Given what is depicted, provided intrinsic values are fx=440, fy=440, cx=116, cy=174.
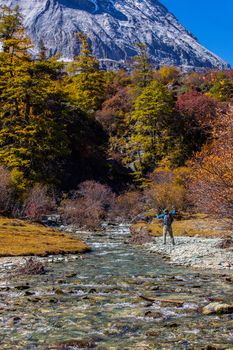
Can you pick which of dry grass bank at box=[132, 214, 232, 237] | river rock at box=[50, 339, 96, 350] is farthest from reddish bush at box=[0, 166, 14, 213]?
river rock at box=[50, 339, 96, 350]

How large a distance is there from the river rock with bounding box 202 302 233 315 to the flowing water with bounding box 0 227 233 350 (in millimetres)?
266

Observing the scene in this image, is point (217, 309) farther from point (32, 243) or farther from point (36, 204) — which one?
point (36, 204)

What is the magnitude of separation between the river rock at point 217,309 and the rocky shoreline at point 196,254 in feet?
27.8

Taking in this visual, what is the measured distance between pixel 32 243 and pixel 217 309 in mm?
17544

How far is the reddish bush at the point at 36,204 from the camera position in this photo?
4494 centimetres

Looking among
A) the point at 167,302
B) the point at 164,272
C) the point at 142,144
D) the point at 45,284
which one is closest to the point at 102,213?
the point at 142,144

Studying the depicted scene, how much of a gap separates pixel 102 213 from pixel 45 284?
3333 centimetres

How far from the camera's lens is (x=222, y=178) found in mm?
23125

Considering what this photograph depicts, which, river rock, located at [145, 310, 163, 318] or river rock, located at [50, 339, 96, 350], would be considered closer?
river rock, located at [50, 339, 96, 350]

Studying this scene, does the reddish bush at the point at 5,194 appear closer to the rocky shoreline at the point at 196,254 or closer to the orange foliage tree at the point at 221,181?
the rocky shoreline at the point at 196,254

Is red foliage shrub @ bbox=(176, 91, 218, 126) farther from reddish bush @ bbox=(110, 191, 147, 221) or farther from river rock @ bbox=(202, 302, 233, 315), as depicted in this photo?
river rock @ bbox=(202, 302, 233, 315)

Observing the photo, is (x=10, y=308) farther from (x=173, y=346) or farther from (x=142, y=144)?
(x=142, y=144)

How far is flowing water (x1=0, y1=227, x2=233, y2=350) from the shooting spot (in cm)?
1022

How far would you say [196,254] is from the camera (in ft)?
82.6
